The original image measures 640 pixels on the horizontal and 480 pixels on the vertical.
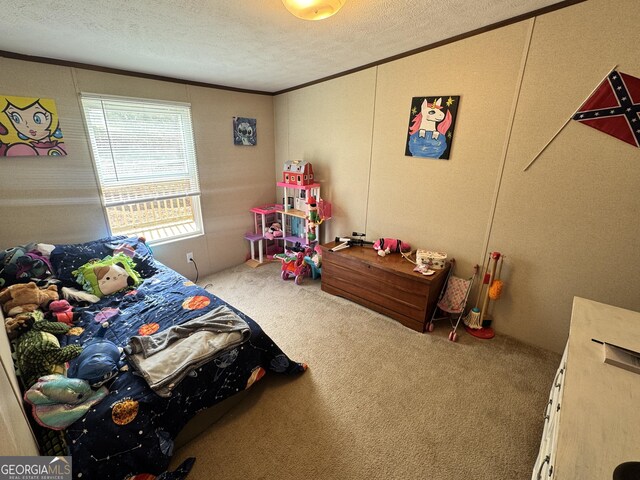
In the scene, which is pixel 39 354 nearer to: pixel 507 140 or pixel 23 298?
pixel 23 298

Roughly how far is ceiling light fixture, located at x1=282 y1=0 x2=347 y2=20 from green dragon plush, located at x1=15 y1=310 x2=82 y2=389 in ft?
6.75

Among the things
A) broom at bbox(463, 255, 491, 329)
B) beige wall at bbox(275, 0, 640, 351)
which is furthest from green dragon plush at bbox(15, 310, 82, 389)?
broom at bbox(463, 255, 491, 329)

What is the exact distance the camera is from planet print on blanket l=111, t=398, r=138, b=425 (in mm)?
1216

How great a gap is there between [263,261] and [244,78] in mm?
2197

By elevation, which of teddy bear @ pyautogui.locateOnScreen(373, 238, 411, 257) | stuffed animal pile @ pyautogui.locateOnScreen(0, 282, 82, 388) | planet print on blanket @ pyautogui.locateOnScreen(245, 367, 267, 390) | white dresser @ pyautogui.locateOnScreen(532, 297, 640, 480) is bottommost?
planet print on blanket @ pyautogui.locateOnScreen(245, 367, 267, 390)

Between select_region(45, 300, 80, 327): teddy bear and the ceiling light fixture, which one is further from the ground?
the ceiling light fixture

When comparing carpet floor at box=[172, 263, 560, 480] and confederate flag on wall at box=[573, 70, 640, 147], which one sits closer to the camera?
carpet floor at box=[172, 263, 560, 480]

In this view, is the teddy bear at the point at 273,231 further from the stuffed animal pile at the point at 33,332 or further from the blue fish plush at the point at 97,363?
the blue fish plush at the point at 97,363

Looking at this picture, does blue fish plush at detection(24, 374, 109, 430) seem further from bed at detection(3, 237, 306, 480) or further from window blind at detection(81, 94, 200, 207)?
window blind at detection(81, 94, 200, 207)

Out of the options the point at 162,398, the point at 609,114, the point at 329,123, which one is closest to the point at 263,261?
the point at 329,123

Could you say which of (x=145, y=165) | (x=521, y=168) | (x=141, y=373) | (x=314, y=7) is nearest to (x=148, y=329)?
(x=141, y=373)

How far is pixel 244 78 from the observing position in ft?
9.57

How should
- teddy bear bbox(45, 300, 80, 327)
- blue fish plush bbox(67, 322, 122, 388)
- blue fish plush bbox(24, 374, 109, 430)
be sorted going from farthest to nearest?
teddy bear bbox(45, 300, 80, 327) → blue fish plush bbox(67, 322, 122, 388) → blue fish plush bbox(24, 374, 109, 430)

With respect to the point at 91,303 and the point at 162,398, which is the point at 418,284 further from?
the point at 91,303
